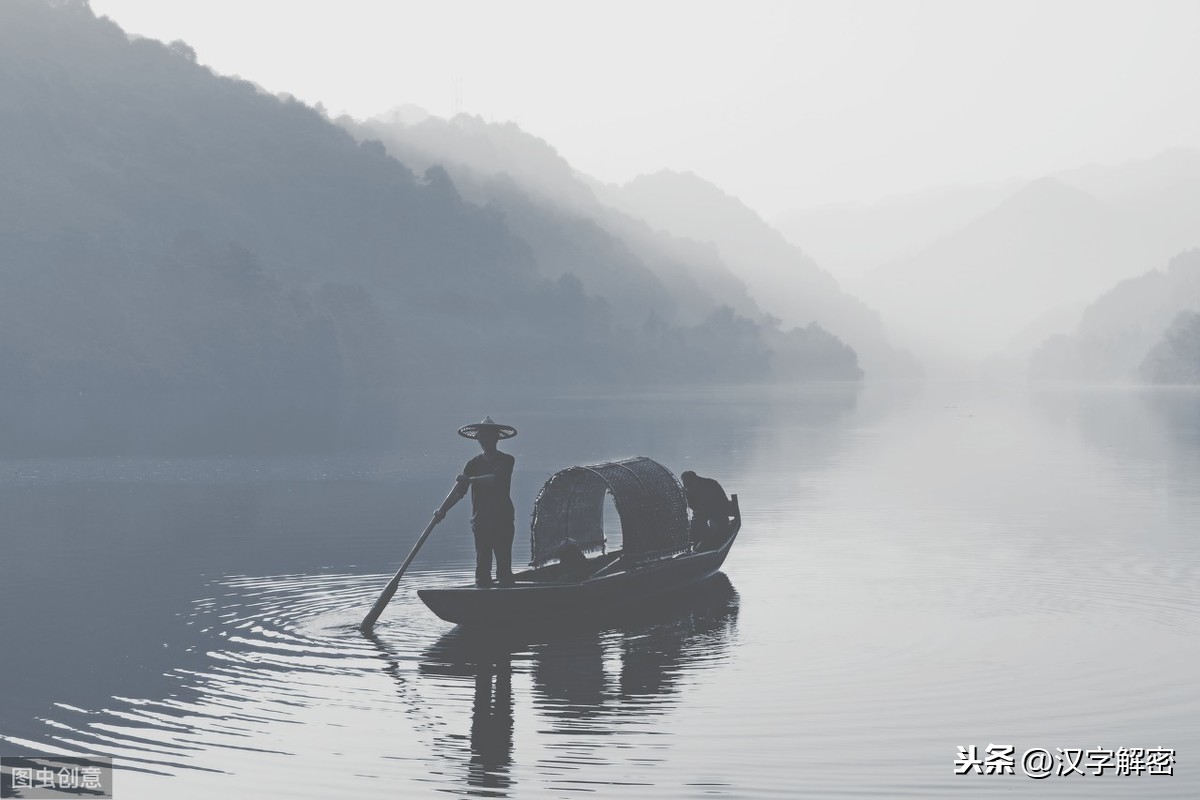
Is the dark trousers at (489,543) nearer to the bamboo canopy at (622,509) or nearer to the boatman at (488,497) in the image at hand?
the boatman at (488,497)

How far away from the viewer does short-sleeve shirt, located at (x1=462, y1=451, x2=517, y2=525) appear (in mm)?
25078

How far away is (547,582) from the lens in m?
26.2

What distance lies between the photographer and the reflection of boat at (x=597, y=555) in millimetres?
23984

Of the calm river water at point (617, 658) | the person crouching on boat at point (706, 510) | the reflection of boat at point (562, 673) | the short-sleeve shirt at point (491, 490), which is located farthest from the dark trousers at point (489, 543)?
the person crouching on boat at point (706, 510)

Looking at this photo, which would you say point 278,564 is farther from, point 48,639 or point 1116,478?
point 1116,478

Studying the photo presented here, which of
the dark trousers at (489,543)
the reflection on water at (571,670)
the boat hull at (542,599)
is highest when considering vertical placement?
the dark trousers at (489,543)

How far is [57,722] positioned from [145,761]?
2458 millimetres

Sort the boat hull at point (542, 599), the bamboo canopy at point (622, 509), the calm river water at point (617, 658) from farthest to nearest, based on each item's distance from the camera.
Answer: the bamboo canopy at point (622, 509)
the boat hull at point (542, 599)
the calm river water at point (617, 658)

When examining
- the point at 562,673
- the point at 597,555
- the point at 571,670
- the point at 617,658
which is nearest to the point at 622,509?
the point at 597,555

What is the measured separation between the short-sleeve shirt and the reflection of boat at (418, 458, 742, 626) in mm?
1291

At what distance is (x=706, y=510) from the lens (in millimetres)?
31891

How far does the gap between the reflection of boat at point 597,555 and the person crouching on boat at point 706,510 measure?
7.9 inches

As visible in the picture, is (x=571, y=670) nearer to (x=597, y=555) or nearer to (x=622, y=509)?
(x=622, y=509)

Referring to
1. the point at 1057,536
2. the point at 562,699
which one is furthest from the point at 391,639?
the point at 1057,536
